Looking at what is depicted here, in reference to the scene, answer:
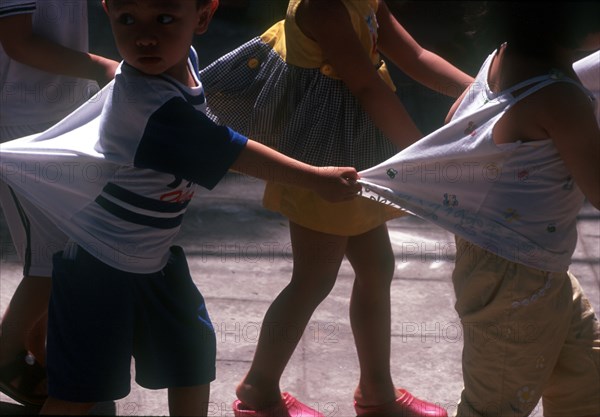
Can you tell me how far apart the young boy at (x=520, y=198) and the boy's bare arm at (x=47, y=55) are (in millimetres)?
844

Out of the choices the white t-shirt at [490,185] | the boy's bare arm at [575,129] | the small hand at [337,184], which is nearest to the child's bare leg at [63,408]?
the small hand at [337,184]

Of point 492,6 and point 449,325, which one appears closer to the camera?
point 492,6

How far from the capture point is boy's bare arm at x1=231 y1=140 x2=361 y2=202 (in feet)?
8.43

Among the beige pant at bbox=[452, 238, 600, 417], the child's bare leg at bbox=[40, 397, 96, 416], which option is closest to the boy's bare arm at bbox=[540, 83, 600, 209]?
the beige pant at bbox=[452, 238, 600, 417]

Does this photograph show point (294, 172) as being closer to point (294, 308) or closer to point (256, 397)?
A: point (294, 308)

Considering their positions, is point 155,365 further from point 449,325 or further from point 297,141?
point 449,325

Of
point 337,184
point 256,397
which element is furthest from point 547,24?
point 256,397

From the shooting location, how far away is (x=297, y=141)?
305 centimetres

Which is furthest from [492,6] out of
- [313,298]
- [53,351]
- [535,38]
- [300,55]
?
[53,351]

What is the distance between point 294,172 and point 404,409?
1.17 m

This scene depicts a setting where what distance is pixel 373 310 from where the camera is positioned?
335cm

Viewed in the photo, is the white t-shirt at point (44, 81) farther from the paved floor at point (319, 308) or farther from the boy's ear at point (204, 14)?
the paved floor at point (319, 308)

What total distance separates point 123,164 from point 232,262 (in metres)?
2.13

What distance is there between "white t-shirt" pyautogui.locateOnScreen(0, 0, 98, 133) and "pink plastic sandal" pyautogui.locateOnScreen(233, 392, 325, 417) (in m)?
1.10
